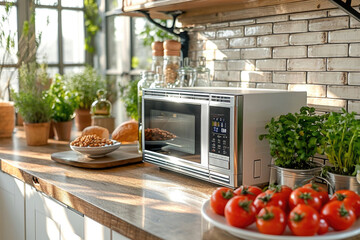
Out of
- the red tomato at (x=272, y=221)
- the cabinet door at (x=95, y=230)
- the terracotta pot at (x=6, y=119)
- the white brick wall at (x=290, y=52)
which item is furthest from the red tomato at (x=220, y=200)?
the terracotta pot at (x=6, y=119)

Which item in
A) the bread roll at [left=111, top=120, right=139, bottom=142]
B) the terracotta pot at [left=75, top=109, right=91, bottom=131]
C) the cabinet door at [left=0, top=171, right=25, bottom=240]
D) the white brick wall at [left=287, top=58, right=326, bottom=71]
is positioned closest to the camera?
the white brick wall at [left=287, top=58, right=326, bottom=71]

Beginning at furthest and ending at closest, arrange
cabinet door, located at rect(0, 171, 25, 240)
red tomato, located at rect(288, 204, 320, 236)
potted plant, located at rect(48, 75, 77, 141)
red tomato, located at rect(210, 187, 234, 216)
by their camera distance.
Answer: potted plant, located at rect(48, 75, 77, 141)
cabinet door, located at rect(0, 171, 25, 240)
red tomato, located at rect(210, 187, 234, 216)
red tomato, located at rect(288, 204, 320, 236)

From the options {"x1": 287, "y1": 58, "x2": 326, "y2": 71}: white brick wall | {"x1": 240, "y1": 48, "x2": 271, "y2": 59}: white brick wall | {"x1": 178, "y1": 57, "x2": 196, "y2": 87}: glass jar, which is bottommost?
{"x1": 178, "y1": 57, "x2": 196, "y2": 87}: glass jar

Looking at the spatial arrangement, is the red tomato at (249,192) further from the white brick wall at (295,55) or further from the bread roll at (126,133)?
the bread roll at (126,133)

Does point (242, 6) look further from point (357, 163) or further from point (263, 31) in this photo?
point (357, 163)

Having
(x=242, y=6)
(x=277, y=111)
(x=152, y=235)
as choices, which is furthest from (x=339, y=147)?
(x=242, y=6)

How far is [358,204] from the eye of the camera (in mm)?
1012

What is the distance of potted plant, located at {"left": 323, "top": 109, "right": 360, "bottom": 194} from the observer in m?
1.18

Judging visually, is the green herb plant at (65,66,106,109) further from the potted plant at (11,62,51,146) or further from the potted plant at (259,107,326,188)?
the potted plant at (259,107,326,188)

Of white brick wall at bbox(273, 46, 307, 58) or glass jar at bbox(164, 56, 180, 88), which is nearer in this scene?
white brick wall at bbox(273, 46, 307, 58)

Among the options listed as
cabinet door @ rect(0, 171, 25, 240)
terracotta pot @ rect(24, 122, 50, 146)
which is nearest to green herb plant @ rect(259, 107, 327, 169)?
cabinet door @ rect(0, 171, 25, 240)

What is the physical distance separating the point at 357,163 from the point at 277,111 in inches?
11.5

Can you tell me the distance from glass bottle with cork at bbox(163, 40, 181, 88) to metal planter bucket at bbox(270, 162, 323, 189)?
0.75m

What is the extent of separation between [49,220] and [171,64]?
801 millimetres
